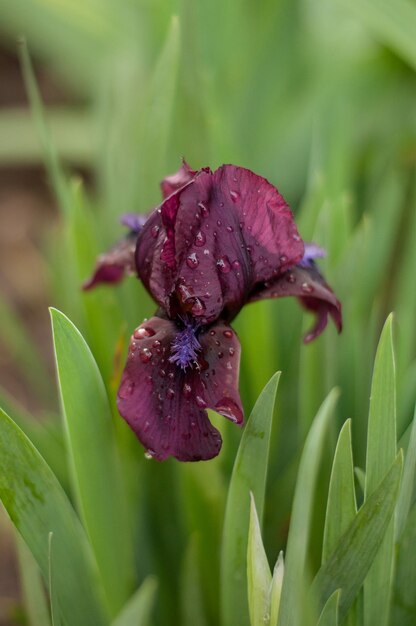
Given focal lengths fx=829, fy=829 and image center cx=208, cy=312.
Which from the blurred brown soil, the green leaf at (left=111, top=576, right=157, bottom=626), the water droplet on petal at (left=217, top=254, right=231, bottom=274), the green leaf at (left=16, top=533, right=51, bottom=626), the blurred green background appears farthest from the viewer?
the blurred brown soil

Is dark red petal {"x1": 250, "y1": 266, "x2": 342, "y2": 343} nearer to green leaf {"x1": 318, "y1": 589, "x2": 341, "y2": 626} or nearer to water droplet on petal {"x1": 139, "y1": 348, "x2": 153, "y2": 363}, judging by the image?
water droplet on petal {"x1": 139, "y1": 348, "x2": 153, "y2": 363}

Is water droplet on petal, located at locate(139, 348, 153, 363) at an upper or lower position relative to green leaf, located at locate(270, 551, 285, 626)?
upper

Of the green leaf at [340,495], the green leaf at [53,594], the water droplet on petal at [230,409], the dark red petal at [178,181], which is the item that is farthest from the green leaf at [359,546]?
the dark red petal at [178,181]

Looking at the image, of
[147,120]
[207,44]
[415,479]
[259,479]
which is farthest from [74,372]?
Result: [207,44]

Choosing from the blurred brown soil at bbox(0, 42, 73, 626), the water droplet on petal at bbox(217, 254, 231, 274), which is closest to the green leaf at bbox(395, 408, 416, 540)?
the water droplet on petal at bbox(217, 254, 231, 274)

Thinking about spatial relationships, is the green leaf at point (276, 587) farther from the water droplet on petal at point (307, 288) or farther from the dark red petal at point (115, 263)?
the dark red petal at point (115, 263)

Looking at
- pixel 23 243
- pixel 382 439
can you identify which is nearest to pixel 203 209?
pixel 382 439

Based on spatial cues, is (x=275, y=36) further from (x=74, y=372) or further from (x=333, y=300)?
(x=74, y=372)
